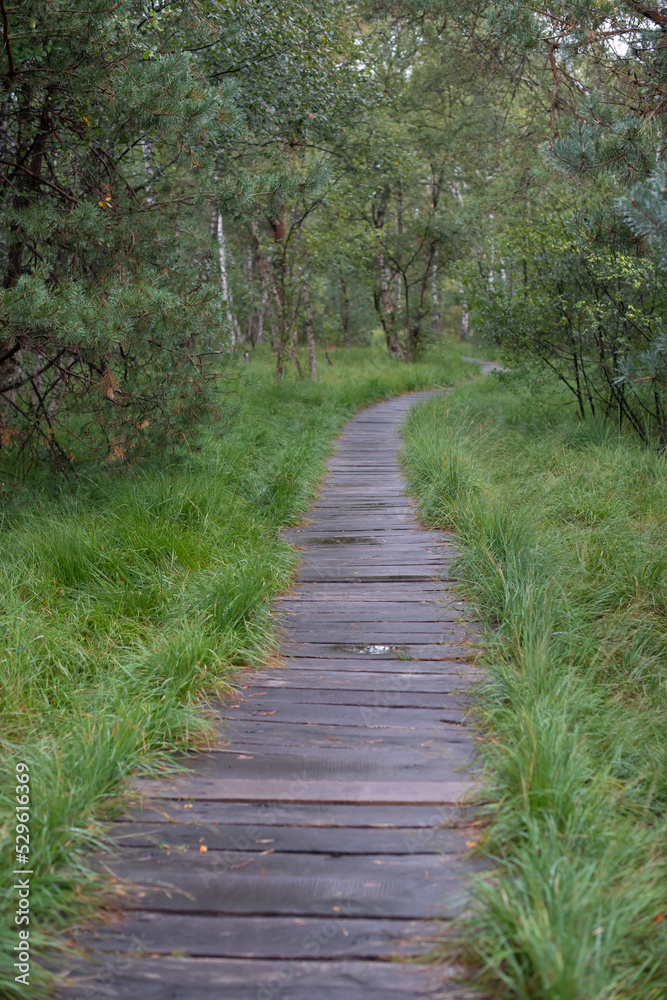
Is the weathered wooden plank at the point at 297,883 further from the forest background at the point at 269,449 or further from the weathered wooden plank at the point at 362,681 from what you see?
the weathered wooden plank at the point at 362,681

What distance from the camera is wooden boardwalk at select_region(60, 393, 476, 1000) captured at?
168cm

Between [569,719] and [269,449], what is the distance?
525 cm

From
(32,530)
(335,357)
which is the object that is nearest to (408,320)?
(335,357)

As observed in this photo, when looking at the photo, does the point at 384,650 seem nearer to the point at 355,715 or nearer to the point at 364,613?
the point at 364,613

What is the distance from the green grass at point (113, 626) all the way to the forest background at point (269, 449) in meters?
0.02

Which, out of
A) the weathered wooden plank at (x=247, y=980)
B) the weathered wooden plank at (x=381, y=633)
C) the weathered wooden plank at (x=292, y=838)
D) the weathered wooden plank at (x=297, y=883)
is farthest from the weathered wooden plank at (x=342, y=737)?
the weathered wooden plank at (x=247, y=980)

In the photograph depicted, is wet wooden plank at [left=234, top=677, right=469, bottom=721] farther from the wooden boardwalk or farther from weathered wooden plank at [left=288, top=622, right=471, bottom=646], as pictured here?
weathered wooden plank at [left=288, top=622, right=471, bottom=646]

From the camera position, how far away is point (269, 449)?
7.40m

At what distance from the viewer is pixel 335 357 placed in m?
23.2

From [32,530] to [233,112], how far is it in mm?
3356

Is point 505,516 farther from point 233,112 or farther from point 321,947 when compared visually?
point 233,112

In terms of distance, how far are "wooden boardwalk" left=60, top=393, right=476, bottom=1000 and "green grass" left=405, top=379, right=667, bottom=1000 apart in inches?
6.7

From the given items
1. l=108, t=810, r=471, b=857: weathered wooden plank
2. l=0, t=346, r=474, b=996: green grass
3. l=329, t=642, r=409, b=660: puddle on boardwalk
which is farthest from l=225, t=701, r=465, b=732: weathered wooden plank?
l=108, t=810, r=471, b=857: weathered wooden plank

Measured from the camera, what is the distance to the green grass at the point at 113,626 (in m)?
2.11
